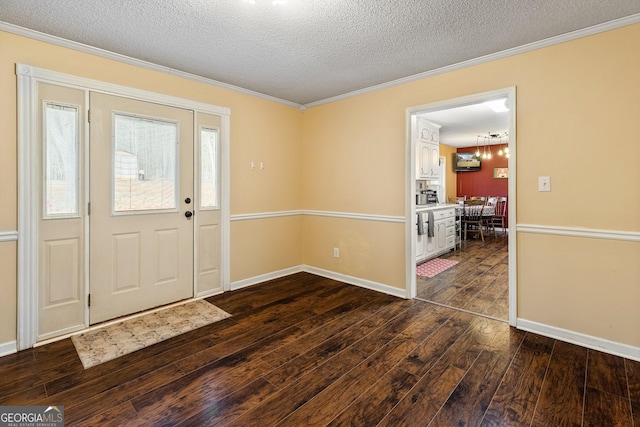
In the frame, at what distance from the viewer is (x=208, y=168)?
3518mm

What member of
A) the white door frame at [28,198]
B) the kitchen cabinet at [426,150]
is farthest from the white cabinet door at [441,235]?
the white door frame at [28,198]

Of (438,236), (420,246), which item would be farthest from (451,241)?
(420,246)

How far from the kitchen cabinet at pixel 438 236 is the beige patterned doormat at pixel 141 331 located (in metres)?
3.27

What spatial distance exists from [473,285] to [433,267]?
91 cm

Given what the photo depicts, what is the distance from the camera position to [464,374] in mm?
2053

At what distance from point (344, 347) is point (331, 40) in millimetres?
2458

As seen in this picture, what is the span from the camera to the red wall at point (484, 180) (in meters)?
8.62

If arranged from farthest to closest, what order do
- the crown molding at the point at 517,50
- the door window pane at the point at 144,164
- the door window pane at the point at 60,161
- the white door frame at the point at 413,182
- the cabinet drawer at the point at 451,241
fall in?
the cabinet drawer at the point at 451,241, the door window pane at the point at 144,164, the white door frame at the point at 413,182, the door window pane at the point at 60,161, the crown molding at the point at 517,50

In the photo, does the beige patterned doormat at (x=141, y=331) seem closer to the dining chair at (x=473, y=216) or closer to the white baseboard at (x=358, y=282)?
the white baseboard at (x=358, y=282)

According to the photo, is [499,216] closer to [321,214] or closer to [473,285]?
[473,285]

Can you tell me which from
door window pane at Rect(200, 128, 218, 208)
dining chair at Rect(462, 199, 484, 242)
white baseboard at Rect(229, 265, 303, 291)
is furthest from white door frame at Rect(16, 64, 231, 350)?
dining chair at Rect(462, 199, 484, 242)

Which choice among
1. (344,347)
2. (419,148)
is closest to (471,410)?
(344,347)

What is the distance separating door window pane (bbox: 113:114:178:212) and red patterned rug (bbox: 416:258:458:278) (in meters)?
3.44

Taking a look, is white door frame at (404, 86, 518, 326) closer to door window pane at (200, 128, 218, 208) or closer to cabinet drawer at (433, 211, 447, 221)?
cabinet drawer at (433, 211, 447, 221)
